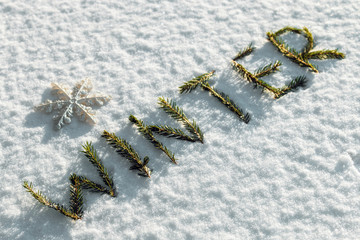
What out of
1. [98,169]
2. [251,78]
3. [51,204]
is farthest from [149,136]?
[251,78]

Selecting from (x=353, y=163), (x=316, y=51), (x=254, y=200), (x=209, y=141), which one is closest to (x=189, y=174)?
(x=209, y=141)

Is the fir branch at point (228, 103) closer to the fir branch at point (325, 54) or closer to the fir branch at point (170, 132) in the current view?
the fir branch at point (170, 132)

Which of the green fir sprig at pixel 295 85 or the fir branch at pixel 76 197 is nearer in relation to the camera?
the fir branch at pixel 76 197

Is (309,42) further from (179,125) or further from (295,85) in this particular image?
(179,125)

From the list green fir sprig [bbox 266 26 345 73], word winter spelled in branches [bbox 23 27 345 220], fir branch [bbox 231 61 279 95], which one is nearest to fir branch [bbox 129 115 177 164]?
word winter spelled in branches [bbox 23 27 345 220]

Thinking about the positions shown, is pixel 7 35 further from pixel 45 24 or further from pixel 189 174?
pixel 189 174

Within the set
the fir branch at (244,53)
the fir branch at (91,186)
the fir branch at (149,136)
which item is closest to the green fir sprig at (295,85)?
the fir branch at (244,53)
